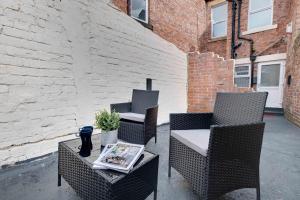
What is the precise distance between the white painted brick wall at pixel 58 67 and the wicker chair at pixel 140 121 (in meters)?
0.48

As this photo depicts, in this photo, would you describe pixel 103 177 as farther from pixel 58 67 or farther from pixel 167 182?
pixel 58 67

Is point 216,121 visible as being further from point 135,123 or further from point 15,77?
point 15,77

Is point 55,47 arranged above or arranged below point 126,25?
below

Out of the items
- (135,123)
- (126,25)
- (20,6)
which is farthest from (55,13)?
(135,123)

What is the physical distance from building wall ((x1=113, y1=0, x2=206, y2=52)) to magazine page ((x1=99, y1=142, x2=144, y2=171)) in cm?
299

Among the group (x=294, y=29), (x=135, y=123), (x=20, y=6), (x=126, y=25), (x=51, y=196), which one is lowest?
(x=51, y=196)

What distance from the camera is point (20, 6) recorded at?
2086mm

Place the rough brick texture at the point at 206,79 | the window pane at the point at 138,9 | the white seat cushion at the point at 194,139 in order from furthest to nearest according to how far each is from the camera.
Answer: the rough brick texture at the point at 206,79 < the window pane at the point at 138,9 < the white seat cushion at the point at 194,139

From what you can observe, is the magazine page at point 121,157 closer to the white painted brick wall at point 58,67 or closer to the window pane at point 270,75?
the white painted brick wall at point 58,67

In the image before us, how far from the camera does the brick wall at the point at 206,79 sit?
4797 mm

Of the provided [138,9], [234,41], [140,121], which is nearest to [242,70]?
[234,41]

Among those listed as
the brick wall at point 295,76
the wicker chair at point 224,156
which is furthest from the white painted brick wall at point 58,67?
the brick wall at point 295,76

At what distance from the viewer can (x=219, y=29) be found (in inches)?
289

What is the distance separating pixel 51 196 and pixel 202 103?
4.38 m
